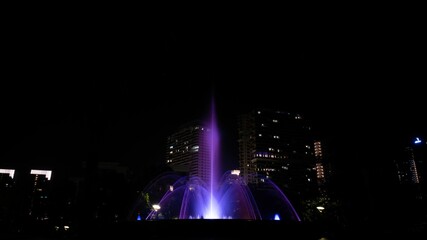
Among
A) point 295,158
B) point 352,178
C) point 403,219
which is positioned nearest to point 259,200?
point 352,178

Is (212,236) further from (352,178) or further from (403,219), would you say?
(352,178)

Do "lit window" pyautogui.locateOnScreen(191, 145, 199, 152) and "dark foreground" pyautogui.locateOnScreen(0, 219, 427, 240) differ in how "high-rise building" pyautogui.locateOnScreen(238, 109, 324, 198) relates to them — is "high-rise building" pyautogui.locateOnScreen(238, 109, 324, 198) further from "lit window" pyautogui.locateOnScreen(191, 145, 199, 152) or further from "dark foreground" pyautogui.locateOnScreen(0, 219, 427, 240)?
"dark foreground" pyautogui.locateOnScreen(0, 219, 427, 240)

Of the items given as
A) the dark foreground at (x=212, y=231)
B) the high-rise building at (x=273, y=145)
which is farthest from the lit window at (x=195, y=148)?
the dark foreground at (x=212, y=231)

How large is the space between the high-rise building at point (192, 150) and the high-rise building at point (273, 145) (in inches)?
1253

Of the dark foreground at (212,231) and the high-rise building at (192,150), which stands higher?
the high-rise building at (192,150)

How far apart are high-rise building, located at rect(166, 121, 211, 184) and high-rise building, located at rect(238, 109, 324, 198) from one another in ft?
104

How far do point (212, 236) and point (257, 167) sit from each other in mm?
129756

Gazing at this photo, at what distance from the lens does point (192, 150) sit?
349 feet

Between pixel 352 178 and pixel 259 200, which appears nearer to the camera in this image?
pixel 352 178

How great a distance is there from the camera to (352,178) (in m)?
25.9

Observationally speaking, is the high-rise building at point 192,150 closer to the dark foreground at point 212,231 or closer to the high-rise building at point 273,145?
the high-rise building at point 273,145

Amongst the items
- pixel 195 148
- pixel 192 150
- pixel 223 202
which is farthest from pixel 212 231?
pixel 192 150

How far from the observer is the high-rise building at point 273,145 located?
139 metres

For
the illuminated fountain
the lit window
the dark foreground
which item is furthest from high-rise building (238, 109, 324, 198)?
the dark foreground
